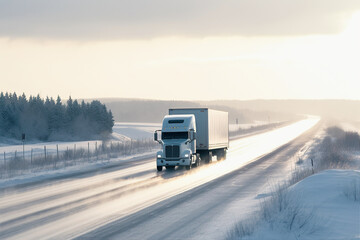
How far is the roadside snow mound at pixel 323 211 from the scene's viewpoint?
420 inches

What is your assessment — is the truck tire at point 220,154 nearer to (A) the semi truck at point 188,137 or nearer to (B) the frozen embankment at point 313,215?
(A) the semi truck at point 188,137

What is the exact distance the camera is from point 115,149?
49.0 m

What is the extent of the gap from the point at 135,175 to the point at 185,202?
1061 cm

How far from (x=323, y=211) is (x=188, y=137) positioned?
58.4ft

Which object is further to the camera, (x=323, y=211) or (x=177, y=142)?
(x=177, y=142)

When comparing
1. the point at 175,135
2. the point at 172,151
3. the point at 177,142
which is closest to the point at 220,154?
the point at 175,135

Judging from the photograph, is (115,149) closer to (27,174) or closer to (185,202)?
(27,174)

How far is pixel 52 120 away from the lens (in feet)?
316

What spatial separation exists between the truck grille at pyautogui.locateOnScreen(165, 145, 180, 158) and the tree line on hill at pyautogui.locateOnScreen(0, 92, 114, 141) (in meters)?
62.7

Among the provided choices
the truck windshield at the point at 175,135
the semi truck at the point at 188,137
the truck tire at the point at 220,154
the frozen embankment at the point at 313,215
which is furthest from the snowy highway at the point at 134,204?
the truck tire at the point at 220,154

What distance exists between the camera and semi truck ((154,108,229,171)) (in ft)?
98.2

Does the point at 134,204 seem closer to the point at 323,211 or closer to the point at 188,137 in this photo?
the point at 323,211

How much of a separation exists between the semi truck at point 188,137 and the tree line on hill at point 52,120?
195ft

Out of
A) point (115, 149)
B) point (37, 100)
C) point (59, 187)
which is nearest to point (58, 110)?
point (37, 100)
